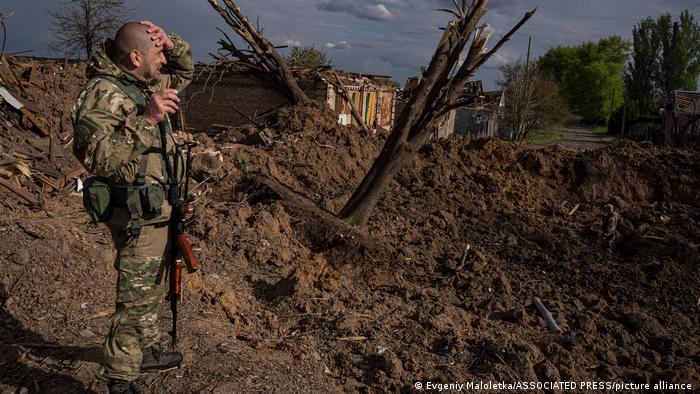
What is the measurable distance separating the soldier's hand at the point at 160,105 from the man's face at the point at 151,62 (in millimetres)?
337

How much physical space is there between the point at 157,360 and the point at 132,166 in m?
1.22

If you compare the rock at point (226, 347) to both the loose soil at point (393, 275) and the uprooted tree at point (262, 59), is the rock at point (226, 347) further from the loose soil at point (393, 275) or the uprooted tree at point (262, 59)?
the uprooted tree at point (262, 59)

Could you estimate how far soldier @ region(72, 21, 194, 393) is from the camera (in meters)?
2.80

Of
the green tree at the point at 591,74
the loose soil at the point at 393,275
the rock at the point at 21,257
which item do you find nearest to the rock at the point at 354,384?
the loose soil at the point at 393,275

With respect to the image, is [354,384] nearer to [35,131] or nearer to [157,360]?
[157,360]

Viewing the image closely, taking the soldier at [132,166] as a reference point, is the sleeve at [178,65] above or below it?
above

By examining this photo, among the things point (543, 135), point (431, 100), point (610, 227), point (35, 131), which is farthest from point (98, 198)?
point (543, 135)

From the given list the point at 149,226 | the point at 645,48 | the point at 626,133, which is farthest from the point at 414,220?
the point at 645,48

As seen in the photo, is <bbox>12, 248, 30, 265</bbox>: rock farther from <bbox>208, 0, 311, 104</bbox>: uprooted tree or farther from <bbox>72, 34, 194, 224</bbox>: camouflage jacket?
<bbox>208, 0, 311, 104</bbox>: uprooted tree

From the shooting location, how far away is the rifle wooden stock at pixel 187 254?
10.1ft

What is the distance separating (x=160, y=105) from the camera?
279 centimetres

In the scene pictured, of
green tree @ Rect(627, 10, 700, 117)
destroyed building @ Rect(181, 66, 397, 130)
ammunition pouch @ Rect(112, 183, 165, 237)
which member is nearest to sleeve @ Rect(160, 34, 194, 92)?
ammunition pouch @ Rect(112, 183, 165, 237)

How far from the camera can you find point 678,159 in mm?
9523

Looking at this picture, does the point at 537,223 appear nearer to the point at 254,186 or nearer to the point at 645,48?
the point at 254,186
